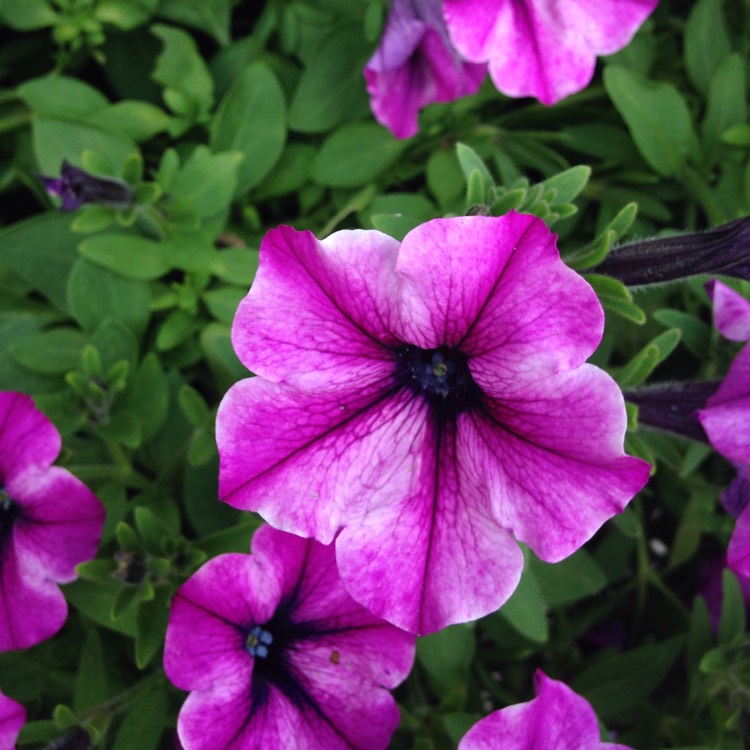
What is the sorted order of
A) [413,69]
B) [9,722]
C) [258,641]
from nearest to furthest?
[9,722], [258,641], [413,69]

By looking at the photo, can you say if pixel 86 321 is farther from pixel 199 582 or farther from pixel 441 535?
pixel 441 535

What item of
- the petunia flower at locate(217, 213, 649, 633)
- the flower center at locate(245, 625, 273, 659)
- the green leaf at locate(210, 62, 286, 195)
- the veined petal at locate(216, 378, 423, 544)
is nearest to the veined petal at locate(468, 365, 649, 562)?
the petunia flower at locate(217, 213, 649, 633)

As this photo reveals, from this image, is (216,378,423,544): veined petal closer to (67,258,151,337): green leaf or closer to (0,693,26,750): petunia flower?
(0,693,26,750): petunia flower

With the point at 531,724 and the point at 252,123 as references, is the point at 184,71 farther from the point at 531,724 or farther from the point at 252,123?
the point at 531,724

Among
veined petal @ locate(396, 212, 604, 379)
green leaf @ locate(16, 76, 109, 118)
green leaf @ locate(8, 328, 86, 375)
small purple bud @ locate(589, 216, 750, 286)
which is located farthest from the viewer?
green leaf @ locate(16, 76, 109, 118)

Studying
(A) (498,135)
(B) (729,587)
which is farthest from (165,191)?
(B) (729,587)

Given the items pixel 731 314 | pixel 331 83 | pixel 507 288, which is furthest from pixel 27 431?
pixel 731 314

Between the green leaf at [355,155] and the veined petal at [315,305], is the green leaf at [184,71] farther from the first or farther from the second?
the veined petal at [315,305]
